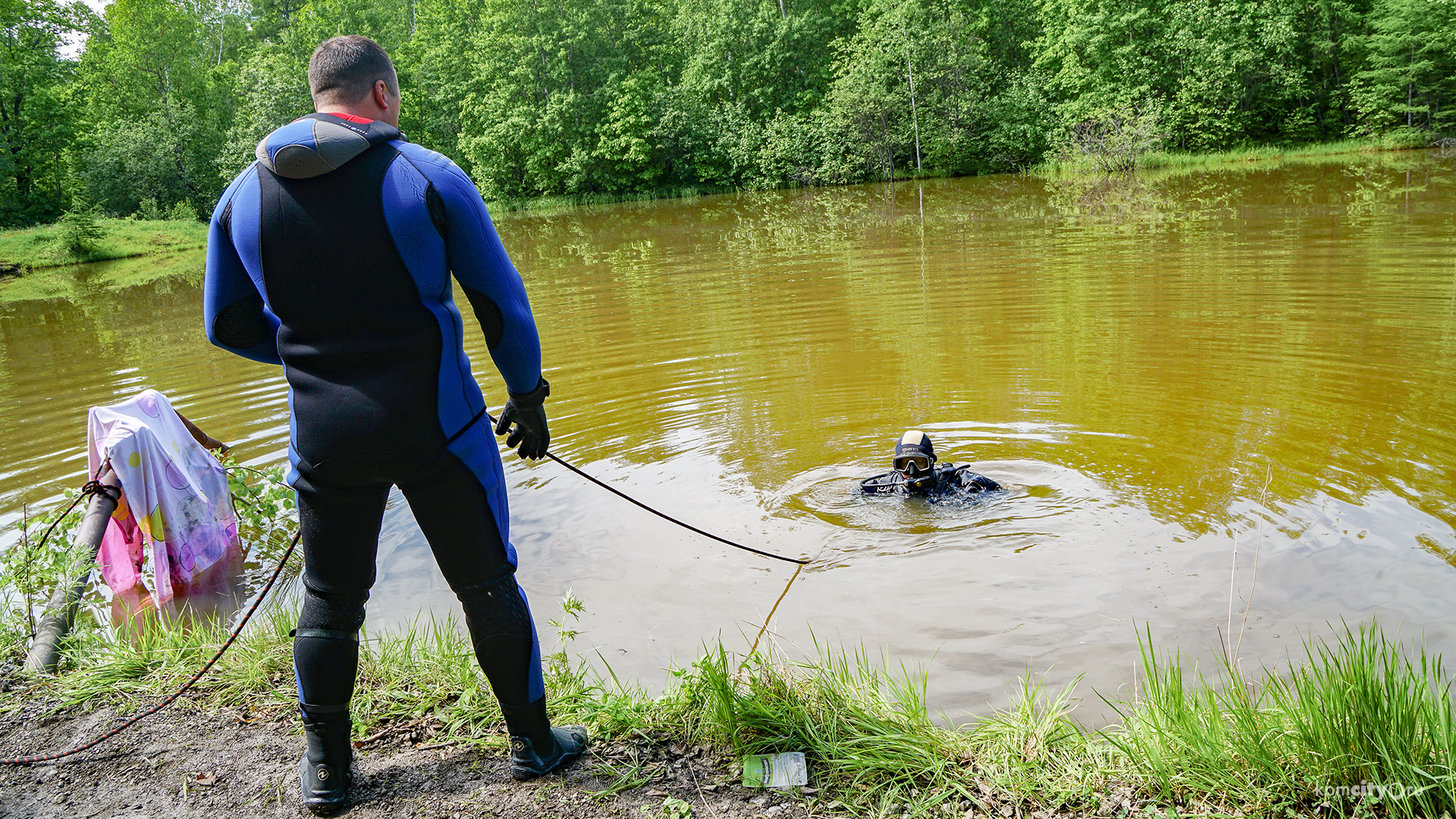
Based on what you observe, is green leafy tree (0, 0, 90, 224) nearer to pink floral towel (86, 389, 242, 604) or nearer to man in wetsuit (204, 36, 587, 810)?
pink floral towel (86, 389, 242, 604)

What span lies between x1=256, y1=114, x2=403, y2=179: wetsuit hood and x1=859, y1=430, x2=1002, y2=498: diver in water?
3387mm

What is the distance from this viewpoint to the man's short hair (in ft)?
7.41

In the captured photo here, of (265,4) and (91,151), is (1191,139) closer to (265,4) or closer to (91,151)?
(91,151)

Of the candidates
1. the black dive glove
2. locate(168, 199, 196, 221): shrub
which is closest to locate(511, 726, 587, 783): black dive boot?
the black dive glove

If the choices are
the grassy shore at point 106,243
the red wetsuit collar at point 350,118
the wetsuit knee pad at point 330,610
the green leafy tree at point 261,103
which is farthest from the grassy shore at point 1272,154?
the green leafy tree at point 261,103

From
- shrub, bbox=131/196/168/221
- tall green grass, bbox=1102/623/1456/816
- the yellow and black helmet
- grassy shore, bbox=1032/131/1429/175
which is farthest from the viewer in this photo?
shrub, bbox=131/196/168/221

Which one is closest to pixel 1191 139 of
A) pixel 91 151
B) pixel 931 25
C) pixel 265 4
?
pixel 931 25

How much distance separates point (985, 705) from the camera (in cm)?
323

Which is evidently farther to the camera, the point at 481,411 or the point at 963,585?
the point at 963,585

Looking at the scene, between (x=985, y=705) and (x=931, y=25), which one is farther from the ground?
(x=931, y=25)

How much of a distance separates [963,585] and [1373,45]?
34.1m

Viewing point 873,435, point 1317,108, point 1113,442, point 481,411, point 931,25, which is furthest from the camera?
point 931,25

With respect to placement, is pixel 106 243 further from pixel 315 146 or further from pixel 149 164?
pixel 315 146

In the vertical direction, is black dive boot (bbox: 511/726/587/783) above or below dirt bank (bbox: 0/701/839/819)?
above
